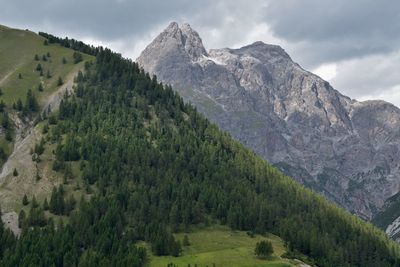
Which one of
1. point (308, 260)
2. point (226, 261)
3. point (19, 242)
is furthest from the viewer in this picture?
point (308, 260)

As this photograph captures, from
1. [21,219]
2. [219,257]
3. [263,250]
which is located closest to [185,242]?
[219,257]

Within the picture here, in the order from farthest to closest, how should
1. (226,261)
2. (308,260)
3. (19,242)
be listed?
1. (308,260)
2. (19,242)
3. (226,261)

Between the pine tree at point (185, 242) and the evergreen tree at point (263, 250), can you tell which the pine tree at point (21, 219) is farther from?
the evergreen tree at point (263, 250)

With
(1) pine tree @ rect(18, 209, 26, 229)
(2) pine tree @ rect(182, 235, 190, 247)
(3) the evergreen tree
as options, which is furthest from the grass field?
(1) pine tree @ rect(18, 209, 26, 229)

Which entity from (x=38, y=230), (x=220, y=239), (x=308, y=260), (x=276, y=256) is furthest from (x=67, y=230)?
(x=308, y=260)

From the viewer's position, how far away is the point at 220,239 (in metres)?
199

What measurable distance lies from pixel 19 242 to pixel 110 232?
96.2ft

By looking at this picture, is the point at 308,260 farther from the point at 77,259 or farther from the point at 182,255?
the point at 77,259

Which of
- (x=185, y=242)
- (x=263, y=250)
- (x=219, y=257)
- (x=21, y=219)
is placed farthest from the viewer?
(x=21, y=219)

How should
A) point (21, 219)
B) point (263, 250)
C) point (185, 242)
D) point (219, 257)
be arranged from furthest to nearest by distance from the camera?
point (21, 219) → point (185, 242) → point (263, 250) → point (219, 257)

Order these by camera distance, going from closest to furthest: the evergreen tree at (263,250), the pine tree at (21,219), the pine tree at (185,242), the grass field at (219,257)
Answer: the grass field at (219,257) → the evergreen tree at (263,250) → the pine tree at (185,242) → the pine tree at (21,219)

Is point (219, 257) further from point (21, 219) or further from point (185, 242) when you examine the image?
point (21, 219)

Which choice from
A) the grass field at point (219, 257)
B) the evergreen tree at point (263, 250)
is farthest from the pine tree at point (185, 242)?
the evergreen tree at point (263, 250)

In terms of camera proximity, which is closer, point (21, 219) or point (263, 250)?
point (263, 250)
